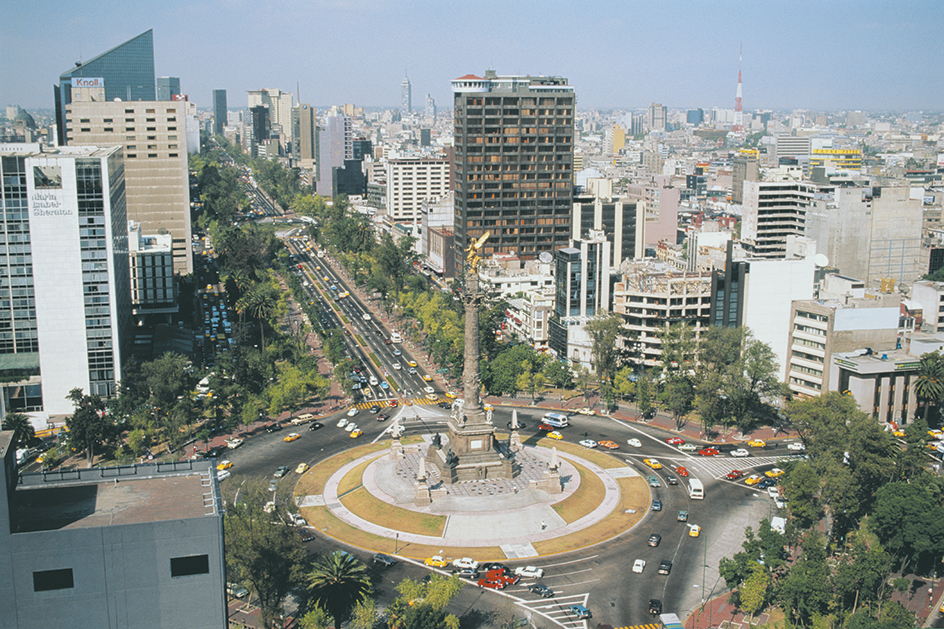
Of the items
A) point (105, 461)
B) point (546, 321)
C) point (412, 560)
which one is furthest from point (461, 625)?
point (546, 321)

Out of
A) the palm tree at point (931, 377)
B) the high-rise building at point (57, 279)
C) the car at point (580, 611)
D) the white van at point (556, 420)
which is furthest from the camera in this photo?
the white van at point (556, 420)

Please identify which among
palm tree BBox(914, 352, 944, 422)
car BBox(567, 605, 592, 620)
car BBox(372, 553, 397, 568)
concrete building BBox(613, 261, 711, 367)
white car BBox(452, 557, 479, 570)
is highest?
concrete building BBox(613, 261, 711, 367)

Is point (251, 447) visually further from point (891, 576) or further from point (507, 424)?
point (891, 576)

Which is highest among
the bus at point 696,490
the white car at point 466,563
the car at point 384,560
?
the bus at point 696,490

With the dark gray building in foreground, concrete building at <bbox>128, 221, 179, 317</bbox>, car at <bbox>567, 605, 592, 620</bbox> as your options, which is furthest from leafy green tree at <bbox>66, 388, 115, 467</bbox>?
the dark gray building in foreground

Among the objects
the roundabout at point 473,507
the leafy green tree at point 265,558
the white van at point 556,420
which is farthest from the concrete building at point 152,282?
the leafy green tree at point 265,558

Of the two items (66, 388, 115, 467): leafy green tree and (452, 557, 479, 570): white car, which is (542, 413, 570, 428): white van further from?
(66, 388, 115, 467): leafy green tree

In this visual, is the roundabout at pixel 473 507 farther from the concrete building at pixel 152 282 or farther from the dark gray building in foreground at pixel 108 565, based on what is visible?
the concrete building at pixel 152 282

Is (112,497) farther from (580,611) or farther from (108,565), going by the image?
(580,611)
